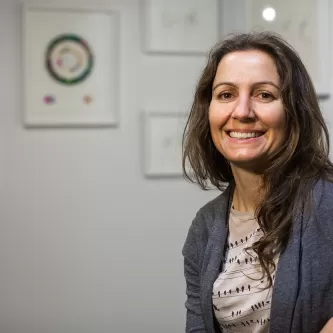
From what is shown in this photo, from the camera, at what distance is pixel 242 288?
4.17 feet

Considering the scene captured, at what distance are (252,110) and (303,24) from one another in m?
1.47

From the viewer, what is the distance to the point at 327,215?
3.81 ft

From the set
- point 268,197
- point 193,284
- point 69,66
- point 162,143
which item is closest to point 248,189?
point 268,197

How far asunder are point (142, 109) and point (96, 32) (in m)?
0.40

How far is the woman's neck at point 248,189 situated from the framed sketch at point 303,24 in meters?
1.34

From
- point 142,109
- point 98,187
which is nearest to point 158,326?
point 98,187

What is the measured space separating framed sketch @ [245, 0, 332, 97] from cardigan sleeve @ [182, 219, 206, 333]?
1.35 meters

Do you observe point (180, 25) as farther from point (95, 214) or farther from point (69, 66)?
point (95, 214)

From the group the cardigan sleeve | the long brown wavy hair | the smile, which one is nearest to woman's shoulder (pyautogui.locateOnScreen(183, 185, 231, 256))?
the cardigan sleeve

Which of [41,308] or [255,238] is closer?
[255,238]

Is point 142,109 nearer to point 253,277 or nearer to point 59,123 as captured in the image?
point 59,123

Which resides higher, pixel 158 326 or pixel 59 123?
pixel 59 123

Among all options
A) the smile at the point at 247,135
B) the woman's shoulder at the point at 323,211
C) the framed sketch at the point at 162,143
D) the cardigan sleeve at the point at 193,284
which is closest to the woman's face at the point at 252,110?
the smile at the point at 247,135

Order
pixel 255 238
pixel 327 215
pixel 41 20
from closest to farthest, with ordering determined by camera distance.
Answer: pixel 327 215 < pixel 255 238 < pixel 41 20
